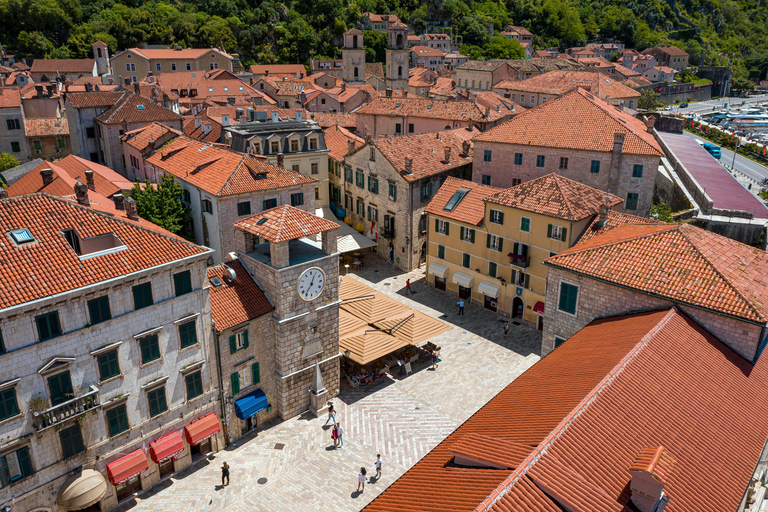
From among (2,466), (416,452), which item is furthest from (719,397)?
(2,466)

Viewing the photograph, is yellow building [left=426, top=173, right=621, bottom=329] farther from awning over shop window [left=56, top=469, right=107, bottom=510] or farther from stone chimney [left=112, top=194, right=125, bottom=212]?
awning over shop window [left=56, top=469, right=107, bottom=510]

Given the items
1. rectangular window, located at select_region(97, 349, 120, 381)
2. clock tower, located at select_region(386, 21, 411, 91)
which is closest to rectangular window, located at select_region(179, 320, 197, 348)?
rectangular window, located at select_region(97, 349, 120, 381)

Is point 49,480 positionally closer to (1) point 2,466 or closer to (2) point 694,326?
(1) point 2,466

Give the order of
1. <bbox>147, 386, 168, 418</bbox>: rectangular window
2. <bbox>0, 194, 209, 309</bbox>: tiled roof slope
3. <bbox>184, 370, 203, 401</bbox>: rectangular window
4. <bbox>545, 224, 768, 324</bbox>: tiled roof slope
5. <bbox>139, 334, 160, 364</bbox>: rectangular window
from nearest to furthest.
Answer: <bbox>0, 194, 209, 309</bbox>: tiled roof slope → <bbox>545, 224, 768, 324</bbox>: tiled roof slope → <bbox>139, 334, 160, 364</bbox>: rectangular window → <bbox>147, 386, 168, 418</bbox>: rectangular window → <bbox>184, 370, 203, 401</bbox>: rectangular window

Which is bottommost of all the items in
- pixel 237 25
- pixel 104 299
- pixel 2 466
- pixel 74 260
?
pixel 2 466

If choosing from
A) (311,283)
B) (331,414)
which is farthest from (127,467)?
(311,283)

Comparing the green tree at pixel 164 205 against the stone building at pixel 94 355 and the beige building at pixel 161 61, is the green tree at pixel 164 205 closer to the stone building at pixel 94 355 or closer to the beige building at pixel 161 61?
the stone building at pixel 94 355
